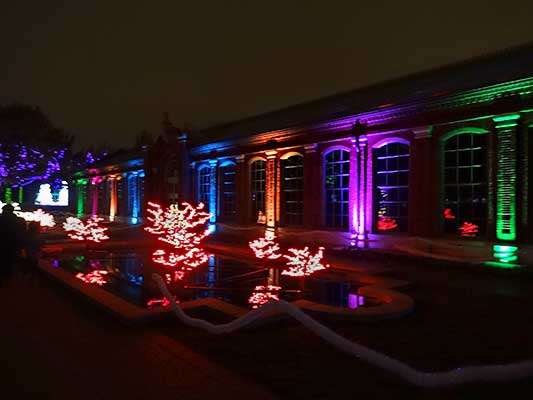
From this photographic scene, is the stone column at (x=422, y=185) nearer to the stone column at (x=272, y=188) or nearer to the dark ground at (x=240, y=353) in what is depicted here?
the dark ground at (x=240, y=353)

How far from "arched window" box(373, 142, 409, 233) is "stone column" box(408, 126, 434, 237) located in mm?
407

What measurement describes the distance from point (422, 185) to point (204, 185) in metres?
12.9

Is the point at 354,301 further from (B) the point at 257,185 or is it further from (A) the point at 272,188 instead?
(B) the point at 257,185

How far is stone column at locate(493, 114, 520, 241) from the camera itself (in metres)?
11.5

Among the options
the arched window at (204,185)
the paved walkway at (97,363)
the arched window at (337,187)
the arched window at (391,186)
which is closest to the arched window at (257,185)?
the arched window at (204,185)

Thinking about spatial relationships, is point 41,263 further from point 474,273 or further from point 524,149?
point 524,149

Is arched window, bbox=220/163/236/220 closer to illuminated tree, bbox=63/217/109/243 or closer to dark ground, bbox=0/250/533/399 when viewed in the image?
illuminated tree, bbox=63/217/109/243

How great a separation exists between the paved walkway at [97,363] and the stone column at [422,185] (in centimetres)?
998

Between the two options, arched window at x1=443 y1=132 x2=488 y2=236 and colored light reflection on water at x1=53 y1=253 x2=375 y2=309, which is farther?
arched window at x1=443 y1=132 x2=488 y2=236

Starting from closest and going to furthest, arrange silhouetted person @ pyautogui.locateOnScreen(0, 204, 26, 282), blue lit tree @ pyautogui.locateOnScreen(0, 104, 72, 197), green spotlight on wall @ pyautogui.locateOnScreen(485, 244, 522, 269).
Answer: silhouetted person @ pyautogui.locateOnScreen(0, 204, 26, 282) → green spotlight on wall @ pyautogui.locateOnScreen(485, 244, 522, 269) → blue lit tree @ pyautogui.locateOnScreen(0, 104, 72, 197)

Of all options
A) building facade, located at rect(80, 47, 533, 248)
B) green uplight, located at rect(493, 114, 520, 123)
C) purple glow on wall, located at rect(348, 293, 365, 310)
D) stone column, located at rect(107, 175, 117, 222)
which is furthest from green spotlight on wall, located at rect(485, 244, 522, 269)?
stone column, located at rect(107, 175, 117, 222)

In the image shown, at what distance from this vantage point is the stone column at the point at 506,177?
37.7 ft

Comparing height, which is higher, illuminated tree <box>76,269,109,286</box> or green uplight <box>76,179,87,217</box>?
green uplight <box>76,179,87,217</box>

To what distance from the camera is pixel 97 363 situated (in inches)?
189
